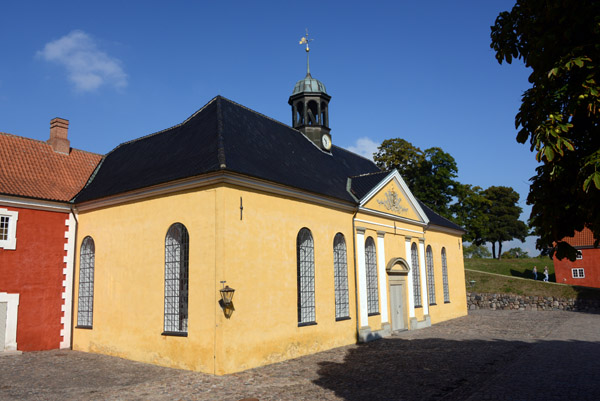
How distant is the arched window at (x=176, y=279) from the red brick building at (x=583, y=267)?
3537 centimetres

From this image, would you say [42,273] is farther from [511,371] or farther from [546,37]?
[546,37]

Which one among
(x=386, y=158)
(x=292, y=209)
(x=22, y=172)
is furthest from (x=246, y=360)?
(x=386, y=158)

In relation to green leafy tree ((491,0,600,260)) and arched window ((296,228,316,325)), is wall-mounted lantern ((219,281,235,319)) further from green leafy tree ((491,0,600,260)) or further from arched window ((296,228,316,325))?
green leafy tree ((491,0,600,260))

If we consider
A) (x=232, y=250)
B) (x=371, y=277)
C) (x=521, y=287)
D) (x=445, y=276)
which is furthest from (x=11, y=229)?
(x=521, y=287)

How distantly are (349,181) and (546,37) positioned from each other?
48.3ft

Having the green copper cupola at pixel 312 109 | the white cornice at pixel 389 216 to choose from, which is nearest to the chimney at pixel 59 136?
the green copper cupola at pixel 312 109

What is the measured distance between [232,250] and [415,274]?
12944mm

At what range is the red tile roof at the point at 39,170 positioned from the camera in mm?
16547

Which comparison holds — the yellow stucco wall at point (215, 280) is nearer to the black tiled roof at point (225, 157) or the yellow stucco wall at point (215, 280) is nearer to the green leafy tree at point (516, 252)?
the black tiled roof at point (225, 157)

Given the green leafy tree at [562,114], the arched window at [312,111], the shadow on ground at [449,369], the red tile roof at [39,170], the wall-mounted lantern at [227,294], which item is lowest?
the shadow on ground at [449,369]

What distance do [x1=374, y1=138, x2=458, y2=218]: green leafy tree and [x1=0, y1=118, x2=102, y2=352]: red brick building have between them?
28.0 metres

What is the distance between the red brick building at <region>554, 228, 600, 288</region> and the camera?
123 ft

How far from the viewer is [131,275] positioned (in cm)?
1472

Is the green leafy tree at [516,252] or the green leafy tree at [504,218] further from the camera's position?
the green leafy tree at [516,252]
